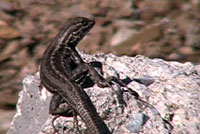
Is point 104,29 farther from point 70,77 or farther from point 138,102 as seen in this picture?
point 138,102

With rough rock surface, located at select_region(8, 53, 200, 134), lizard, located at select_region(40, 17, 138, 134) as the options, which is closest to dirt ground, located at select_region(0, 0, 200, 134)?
lizard, located at select_region(40, 17, 138, 134)

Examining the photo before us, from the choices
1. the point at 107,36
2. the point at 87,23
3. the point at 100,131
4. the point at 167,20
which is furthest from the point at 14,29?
the point at 100,131

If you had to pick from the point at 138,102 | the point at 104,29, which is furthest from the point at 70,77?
the point at 104,29

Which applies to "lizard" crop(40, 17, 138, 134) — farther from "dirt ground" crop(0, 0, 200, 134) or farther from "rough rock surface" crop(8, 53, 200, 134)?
"dirt ground" crop(0, 0, 200, 134)

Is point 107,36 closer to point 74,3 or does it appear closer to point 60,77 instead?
point 74,3

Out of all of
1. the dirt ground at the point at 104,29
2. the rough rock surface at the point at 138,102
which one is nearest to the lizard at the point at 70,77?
the rough rock surface at the point at 138,102

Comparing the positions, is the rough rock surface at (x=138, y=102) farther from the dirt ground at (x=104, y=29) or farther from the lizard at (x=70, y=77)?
the dirt ground at (x=104, y=29)
